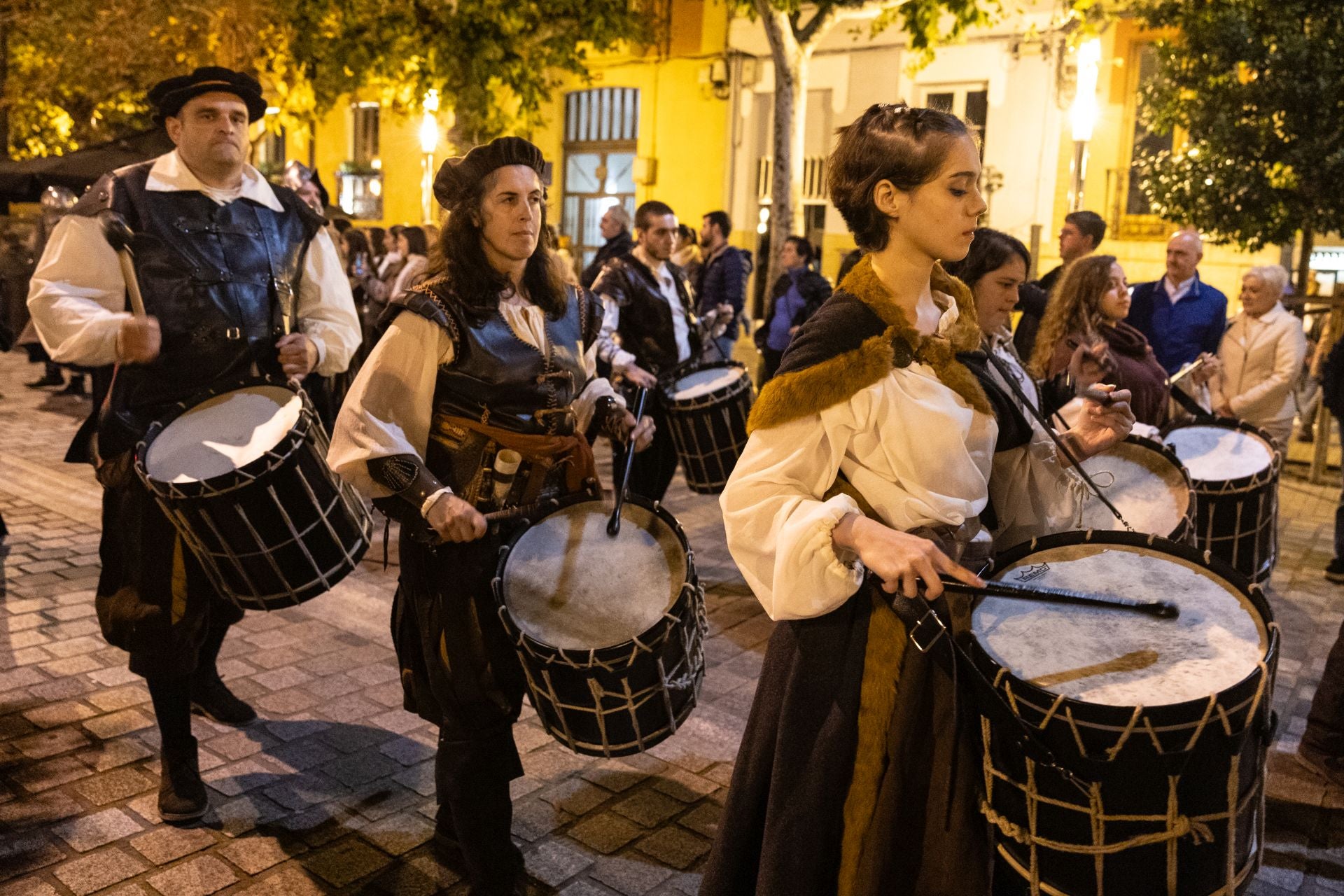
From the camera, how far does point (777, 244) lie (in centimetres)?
1266

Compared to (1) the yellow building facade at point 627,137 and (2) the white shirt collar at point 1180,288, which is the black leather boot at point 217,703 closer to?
(2) the white shirt collar at point 1180,288

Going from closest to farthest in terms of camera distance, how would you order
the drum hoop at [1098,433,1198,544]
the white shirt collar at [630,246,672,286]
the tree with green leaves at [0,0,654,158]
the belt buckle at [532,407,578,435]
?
the belt buckle at [532,407,578,435]
the drum hoop at [1098,433,1198,544]
the white shirt collar at [630,246,672,286]
the tree with green leaves at [0,0,654,158]

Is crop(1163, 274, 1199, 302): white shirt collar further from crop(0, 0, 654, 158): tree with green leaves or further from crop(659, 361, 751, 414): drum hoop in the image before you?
crop(0, 0, 654, 158): tree with green leaves

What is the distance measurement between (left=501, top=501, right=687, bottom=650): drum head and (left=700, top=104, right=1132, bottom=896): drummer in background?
61cm

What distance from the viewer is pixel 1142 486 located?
3.83 m

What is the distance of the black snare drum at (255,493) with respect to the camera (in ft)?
10.3

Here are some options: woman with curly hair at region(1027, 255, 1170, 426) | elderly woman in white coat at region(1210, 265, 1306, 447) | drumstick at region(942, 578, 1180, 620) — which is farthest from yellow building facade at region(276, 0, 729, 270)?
drumstick at region(942, 578, 1180, 620)

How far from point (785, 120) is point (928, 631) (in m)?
11.3

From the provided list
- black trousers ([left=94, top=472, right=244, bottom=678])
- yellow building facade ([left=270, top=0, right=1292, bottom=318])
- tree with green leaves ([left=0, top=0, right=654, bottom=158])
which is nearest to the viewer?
black trousers ([left=94, top=472, right=244, bottom=678])

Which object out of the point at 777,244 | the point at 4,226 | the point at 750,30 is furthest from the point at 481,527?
the point at 750,30

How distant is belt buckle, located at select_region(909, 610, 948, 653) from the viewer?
205cm

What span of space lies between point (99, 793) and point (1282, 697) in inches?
185

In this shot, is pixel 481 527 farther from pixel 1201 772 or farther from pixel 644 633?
pixel 1201 772

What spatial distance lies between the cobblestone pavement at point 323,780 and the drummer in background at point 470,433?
0.46m
